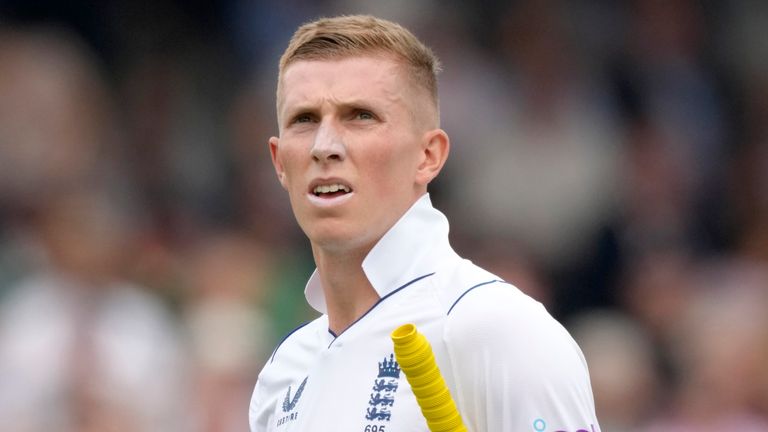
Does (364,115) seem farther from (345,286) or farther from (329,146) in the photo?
(345,286)

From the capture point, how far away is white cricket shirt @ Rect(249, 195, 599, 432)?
3387mm

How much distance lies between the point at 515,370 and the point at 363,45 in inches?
41.7

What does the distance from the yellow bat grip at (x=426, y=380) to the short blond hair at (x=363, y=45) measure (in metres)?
0.99

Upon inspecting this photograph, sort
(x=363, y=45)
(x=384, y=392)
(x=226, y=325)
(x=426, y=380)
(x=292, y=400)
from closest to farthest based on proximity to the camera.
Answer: (x=426, y=380)
(x=384, y=392)
(x=363, y=45)
(x=292, y=400)
(x=226, y=325)

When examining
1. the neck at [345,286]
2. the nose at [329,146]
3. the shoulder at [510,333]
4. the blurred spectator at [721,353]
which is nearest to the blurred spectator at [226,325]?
the blurred spectator at [721,353]

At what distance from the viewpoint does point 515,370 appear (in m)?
3.38

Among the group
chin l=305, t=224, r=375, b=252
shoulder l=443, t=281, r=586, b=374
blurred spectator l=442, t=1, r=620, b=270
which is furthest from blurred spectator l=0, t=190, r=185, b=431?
shoulder l=443, t=281, r=586, b=374

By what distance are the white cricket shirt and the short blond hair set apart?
1.18ft

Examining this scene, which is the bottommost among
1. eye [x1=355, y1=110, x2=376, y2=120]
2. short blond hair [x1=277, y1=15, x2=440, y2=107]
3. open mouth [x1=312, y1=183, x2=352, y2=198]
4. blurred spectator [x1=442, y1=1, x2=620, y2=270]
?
open mouth [x1=312, y1=183, x2=352, y2=198]

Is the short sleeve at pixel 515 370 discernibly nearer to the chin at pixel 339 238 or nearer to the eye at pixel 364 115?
the chin at pixel 339 238

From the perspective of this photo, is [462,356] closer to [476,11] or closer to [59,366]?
[59,366]

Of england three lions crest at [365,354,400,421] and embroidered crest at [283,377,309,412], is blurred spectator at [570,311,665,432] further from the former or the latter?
england three lions crest at [365,354,400,421]

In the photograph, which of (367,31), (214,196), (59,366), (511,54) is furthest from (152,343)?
(367,31)

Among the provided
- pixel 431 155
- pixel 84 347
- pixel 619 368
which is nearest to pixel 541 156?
pixel 619 368
